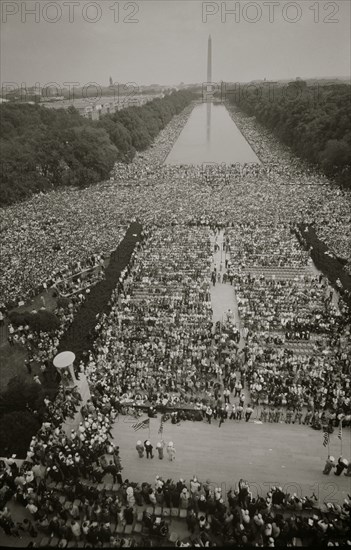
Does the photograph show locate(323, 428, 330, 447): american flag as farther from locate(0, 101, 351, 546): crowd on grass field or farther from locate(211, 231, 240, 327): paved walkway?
locate(211, 231, 240, 327): paved walkway

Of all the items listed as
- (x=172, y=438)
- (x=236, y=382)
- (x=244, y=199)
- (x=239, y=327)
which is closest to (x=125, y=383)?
(x=172, y=438)

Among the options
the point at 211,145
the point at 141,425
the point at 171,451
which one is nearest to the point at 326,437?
the point at 171,451

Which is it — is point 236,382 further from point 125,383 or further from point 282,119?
point 282,119

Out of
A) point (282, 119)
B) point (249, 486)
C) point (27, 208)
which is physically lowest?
point (249, 486)

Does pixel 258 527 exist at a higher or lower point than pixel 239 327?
lower

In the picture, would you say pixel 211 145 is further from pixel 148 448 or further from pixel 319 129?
pixel 148 448
